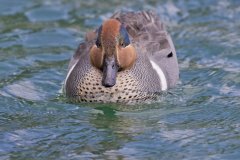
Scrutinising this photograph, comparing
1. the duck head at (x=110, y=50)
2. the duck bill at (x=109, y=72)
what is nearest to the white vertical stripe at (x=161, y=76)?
the duck head at (x=110, y=50)

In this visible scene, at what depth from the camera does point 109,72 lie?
8570 mm

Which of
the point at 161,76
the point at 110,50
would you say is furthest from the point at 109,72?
the point at 161,76

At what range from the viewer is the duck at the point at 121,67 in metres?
8.68

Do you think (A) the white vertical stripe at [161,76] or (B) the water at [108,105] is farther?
(A) the white vertical stripe at [161,76]

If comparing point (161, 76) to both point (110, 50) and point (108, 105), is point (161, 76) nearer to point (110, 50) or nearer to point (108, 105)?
point (108, 105)

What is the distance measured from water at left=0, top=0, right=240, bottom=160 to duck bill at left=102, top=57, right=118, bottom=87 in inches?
16.3

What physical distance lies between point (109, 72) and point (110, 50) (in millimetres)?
238

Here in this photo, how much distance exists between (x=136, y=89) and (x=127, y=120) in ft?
1.69

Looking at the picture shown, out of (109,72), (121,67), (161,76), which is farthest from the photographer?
(161,76)

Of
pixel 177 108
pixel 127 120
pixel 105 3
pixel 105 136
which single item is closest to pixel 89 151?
pixel 105 136

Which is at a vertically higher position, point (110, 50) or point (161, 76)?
point (110, 50)

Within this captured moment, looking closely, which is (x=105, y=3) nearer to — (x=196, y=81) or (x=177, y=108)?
(x=196, y=81)

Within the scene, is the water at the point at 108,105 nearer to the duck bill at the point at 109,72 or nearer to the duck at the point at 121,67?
the duck at the point at 121,67

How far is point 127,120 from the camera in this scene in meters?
8.67
